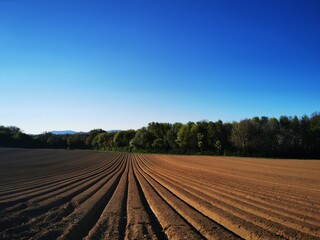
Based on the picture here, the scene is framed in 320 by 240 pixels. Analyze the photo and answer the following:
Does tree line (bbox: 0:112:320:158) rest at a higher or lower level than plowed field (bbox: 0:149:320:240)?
higher

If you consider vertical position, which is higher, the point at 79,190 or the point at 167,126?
the point at 167,126

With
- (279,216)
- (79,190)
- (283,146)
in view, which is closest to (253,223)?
(279,216)

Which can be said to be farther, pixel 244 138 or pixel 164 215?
pixel 244 138

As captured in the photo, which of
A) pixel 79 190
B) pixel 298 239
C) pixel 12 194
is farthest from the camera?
pixel 79 190

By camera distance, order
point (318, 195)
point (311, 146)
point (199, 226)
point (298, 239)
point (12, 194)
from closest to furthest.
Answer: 1. point (298, 239)
2. point (199, 226)
3. point (318, 195)
4. point (12, 194)
5. point (311, 146)

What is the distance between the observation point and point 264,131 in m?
64.0

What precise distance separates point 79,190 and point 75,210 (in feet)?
16.8

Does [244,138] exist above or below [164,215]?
above

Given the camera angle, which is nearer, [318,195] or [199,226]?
[199,226]

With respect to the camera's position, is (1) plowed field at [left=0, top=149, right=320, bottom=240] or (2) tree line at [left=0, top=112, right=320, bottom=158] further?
(2) tree line at [left=0, top=112, right=320, bottom=158]

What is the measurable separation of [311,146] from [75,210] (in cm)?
6119

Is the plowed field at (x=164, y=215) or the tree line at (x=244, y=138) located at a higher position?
the tree line at (x=244, y=138)

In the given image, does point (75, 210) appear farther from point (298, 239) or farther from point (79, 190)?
point (298, 239)

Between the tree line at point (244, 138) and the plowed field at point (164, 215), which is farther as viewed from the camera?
the tree line at point (244, 138)
